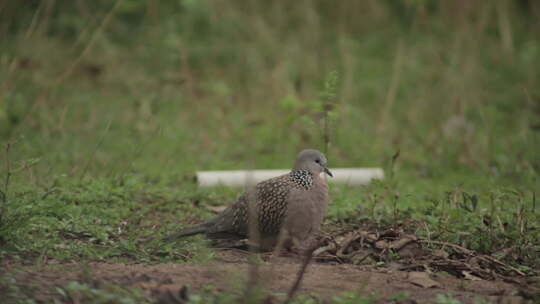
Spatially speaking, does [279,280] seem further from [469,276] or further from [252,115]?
[252,115]

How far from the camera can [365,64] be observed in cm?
981

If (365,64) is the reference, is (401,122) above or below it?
below

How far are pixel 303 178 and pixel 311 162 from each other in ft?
0.55

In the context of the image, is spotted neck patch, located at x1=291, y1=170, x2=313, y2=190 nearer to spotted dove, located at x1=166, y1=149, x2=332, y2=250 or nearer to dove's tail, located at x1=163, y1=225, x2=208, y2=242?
spotted dove, located at x1=166, y1=149, x2=332, y2=250

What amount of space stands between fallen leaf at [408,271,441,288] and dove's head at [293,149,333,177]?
0.98 metres

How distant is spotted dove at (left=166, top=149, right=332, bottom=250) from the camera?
406 centimetres

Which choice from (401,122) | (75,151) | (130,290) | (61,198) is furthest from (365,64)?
Result: (130,290)

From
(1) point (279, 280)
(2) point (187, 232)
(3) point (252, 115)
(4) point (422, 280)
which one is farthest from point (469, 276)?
(3) point (252, 115)

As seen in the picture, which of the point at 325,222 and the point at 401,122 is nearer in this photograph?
the point at 325,222

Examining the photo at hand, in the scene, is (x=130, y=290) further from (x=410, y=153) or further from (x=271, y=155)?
(x=410, y=153)

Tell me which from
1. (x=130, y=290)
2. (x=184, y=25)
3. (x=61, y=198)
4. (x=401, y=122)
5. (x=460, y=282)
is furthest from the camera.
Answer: (x=184, y=25)

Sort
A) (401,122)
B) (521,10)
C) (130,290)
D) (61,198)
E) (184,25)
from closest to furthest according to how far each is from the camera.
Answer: (130,290), (61,198), (401,122), (184,25), (521,10)

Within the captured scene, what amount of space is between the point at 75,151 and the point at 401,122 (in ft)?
13.3

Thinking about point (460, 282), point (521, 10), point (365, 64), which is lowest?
point (460, 282)
